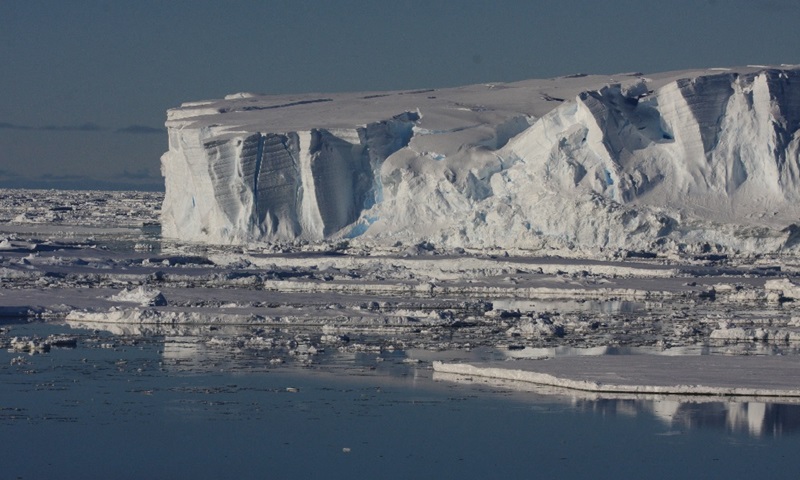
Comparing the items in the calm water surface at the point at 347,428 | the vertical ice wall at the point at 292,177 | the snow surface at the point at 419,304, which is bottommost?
the calm water surface at the point at 347,428

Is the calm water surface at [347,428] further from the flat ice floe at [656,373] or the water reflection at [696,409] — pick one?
the flat ice floe at [656,373]

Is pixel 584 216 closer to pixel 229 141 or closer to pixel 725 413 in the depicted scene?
pixel 229 141

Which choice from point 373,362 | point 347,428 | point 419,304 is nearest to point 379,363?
point 373,362

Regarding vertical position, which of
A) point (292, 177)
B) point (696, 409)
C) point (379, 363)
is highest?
point (292, 177)

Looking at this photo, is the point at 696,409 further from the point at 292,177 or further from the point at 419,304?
the point at 292,177

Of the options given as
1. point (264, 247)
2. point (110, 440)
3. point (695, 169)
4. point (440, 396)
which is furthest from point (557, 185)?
point (110, 440)

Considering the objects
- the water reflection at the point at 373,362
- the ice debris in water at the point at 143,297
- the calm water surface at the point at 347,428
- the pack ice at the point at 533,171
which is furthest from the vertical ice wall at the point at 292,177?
the calm water surface at the point at 347,428
